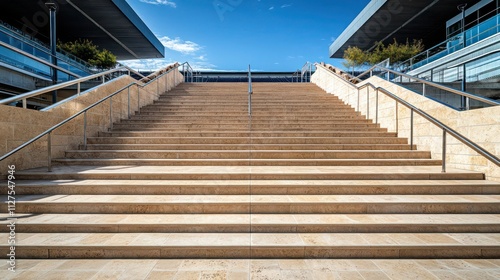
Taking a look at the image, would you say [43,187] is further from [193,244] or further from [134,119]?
[134,119]

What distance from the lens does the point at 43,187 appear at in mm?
4453

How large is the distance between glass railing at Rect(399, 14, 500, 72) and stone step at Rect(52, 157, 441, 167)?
34.4 ft

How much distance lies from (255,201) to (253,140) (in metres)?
3.08

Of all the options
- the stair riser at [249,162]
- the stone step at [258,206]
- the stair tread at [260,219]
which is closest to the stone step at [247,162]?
the stair riser at [249,162]

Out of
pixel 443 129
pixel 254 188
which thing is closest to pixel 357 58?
pixel 443 129

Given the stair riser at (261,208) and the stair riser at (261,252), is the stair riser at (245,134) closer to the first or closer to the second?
the stair riser at (261,208)

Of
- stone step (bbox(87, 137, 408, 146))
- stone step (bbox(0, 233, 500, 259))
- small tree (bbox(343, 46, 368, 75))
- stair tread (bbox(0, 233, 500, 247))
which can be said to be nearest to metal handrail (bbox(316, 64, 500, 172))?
stone step (bbox(87, 137, 408, 146))

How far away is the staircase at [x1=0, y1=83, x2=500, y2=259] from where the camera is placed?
3.26 meters

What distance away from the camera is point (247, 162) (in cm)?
593

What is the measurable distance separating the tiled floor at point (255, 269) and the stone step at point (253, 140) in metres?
4.04

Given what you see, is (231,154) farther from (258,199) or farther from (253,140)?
(258,199)

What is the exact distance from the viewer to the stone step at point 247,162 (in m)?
5.84

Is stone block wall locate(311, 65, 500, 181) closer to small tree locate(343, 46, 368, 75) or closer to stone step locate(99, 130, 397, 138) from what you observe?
stone step locate(99, 130, 397, 138)

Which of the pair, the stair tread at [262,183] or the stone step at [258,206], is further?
the stair tread at [262,183]
